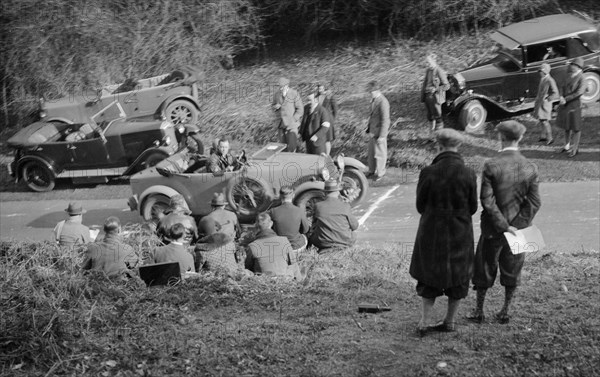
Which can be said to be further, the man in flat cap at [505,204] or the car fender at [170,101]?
the car fender at [170,101]

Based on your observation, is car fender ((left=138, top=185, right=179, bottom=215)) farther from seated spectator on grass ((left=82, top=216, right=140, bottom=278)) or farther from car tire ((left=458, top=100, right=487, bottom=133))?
car tire ((left=458, top=100, right=487, bottom=133))

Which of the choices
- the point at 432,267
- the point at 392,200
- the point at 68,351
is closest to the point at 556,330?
the point at 432,267

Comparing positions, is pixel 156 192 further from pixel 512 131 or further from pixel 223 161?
pixel 512 131

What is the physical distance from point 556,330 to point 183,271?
Result: 13.9ft

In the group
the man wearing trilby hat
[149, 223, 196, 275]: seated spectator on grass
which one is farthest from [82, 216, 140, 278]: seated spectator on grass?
the man wearing trilby hat

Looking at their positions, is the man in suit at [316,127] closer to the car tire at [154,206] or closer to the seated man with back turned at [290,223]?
the car tire at [154,206]

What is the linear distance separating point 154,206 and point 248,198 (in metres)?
1.80

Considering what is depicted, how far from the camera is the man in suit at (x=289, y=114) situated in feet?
54.0

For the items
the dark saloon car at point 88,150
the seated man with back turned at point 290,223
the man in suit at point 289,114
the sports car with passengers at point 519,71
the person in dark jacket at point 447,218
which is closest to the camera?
the person in dark jacket at point 447,218

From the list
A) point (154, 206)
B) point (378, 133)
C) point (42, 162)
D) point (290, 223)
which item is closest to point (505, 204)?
point (290, 223)

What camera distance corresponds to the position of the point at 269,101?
20.6 meters

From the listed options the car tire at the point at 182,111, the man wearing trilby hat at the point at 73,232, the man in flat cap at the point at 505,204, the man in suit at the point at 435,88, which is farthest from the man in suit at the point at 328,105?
the man in flat cap at the point at 505,204

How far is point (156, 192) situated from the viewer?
13.9 m

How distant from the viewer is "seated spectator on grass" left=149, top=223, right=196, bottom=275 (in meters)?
9.84
